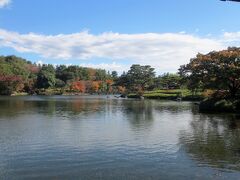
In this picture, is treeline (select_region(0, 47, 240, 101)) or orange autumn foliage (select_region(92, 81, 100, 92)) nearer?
treeline (select_region(0, 47, 240, 101))

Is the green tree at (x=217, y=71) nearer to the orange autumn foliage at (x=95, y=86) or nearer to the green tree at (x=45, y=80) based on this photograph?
the green tree at (x=45, y=80)

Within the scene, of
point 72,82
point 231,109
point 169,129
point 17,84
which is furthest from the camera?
point 72,82

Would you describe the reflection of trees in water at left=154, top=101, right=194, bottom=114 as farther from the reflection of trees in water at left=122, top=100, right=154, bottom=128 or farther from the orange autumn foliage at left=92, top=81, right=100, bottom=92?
the orange autumn foliage at left=92, top=81, right=100, bottom=92

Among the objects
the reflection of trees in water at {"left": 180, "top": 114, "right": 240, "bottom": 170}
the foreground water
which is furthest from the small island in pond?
the foreground water

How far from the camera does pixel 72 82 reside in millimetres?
160250

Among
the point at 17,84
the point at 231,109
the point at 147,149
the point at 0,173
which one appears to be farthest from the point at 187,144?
the point at 17,84

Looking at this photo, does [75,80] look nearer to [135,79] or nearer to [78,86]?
[78,86]

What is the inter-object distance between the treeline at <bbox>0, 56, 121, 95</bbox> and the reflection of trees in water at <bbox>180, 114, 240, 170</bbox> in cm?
11038

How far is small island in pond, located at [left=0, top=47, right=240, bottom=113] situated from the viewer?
162ft

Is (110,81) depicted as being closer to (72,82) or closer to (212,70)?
(72,82)

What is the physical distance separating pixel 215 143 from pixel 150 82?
10995cm

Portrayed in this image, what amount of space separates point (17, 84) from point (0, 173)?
123334mm

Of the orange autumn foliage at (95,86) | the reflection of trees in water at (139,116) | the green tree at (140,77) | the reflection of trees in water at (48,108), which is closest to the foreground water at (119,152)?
the reflection of trees in water at (139,116)

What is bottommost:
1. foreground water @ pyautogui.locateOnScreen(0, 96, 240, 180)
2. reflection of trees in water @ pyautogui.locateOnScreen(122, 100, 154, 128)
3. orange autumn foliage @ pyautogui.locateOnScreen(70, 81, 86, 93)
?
foreground water @ pyautogui.locateOnScreen(0, 96, 240, 180)
